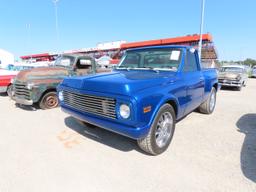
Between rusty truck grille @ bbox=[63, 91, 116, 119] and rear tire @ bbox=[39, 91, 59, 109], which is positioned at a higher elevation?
rusty truck grille @ bbox=[63, 91, 116, 119]

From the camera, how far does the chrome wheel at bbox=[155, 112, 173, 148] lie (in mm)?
3390

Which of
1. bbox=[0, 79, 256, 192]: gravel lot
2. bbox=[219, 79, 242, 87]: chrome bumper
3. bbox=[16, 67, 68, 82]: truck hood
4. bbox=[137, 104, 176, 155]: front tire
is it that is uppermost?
bbox=[16, 67, 68, 82]: truck hood

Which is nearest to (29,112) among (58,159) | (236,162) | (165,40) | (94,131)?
(94,131)

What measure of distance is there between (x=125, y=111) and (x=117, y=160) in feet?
3.27

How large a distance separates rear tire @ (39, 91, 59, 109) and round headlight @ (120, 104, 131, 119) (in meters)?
4.45

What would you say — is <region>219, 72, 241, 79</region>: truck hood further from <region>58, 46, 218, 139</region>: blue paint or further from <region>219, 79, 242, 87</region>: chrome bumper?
<region>58, 46, 218, 139</region>: blue paint

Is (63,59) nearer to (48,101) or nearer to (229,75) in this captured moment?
(48,101)

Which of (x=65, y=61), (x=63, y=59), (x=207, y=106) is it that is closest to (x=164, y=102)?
(x=207, y=106)

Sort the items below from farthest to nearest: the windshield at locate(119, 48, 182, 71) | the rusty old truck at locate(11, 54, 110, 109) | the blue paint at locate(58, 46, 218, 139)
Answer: the rusty old truck at locate(11, 54, 110, 109)
the windshield at locate(119, 48, 182, 71)
the blue paint at locate(58, 46, 218, 139)

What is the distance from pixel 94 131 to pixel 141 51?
2.23 meters

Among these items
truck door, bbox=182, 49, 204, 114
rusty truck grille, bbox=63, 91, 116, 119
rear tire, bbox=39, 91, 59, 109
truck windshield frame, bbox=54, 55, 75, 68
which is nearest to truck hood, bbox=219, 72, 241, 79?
truck door, bbox=182, 49, 204, 114

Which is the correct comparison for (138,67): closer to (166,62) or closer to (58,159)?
(166,62)

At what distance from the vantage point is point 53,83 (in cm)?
627

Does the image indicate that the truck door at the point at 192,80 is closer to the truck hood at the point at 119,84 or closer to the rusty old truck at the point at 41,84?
the truck hood at the point at 119,84
